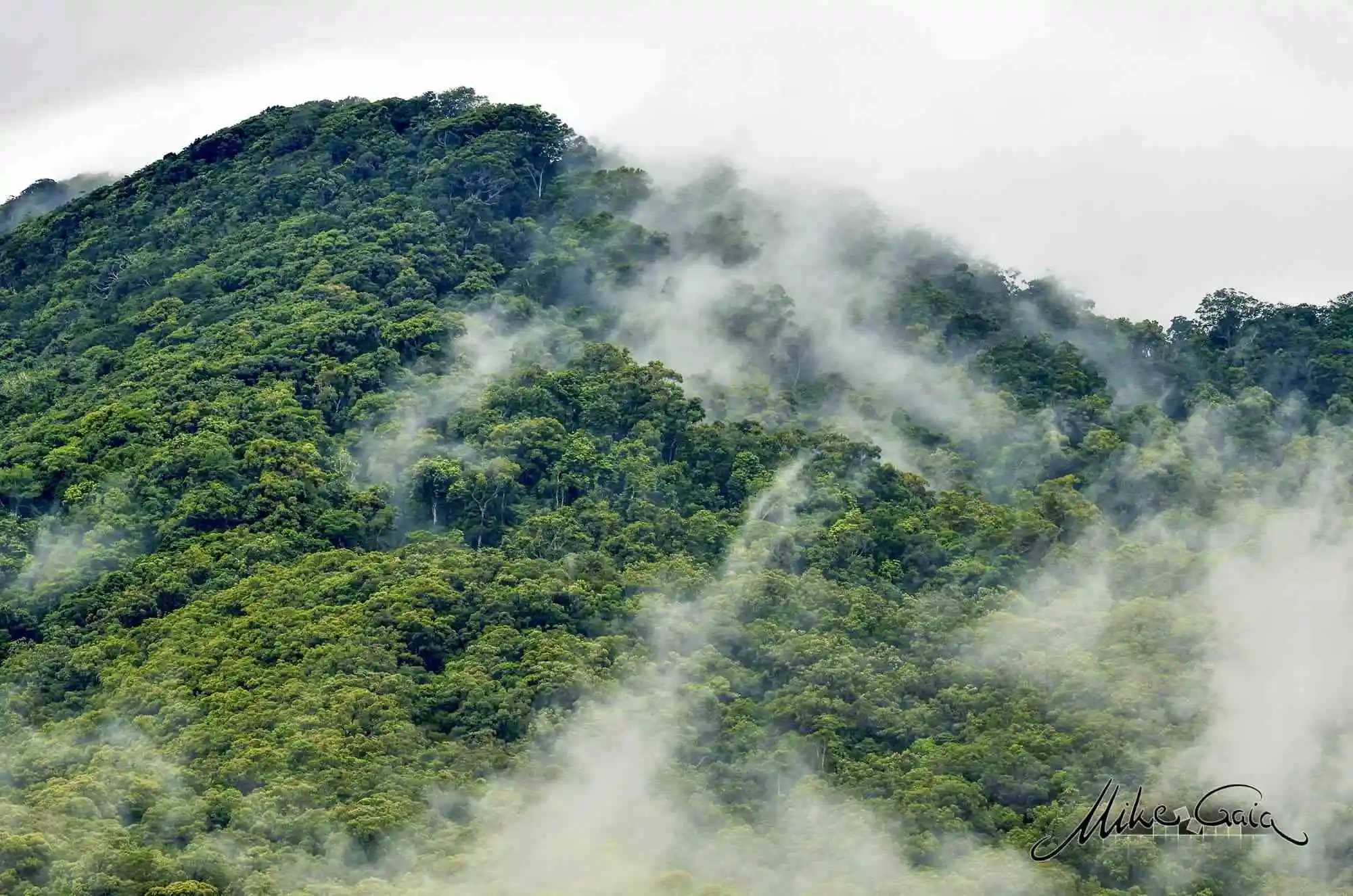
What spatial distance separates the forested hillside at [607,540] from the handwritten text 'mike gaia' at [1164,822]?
479 mm

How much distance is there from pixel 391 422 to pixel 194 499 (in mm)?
6433

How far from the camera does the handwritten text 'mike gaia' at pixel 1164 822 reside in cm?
4828

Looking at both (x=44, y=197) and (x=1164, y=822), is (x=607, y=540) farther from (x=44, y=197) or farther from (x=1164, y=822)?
(x=44, y=197)

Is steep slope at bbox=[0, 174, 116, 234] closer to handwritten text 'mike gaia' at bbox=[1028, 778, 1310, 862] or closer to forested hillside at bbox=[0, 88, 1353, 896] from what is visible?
forested hillside at bbox=[0, 88, 1353, 896]

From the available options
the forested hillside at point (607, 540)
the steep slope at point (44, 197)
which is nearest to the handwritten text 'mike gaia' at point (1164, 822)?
the forested hillside at point (607, 540)

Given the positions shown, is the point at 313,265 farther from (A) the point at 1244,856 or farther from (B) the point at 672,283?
(A) the point at 1244,856

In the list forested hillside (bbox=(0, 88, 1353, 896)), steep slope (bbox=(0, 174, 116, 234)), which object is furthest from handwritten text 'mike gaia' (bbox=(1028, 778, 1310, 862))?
steep slope (bbox=(0, 174, 116, 234))

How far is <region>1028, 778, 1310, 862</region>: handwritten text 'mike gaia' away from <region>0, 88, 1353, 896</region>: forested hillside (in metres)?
0.48

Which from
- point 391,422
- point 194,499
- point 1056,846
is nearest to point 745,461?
point 391,422

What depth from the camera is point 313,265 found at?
72750mm

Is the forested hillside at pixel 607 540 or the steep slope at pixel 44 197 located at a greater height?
the steep slope at pixel 44 197

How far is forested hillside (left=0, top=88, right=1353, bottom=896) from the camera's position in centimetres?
4922

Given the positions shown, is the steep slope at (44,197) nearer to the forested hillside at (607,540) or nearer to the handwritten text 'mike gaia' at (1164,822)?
the forested hillside at (607,540)

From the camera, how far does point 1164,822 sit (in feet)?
159
